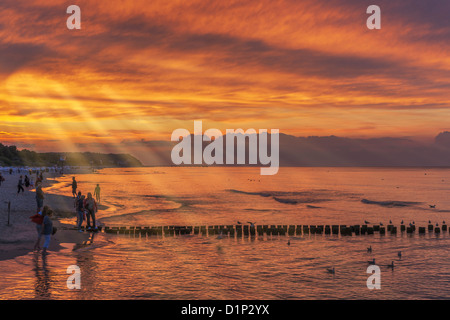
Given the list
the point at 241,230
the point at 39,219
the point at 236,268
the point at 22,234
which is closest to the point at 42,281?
the point at 39,219

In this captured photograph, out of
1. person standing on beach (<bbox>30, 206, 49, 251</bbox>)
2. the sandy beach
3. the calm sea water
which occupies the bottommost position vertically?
the calm sea water

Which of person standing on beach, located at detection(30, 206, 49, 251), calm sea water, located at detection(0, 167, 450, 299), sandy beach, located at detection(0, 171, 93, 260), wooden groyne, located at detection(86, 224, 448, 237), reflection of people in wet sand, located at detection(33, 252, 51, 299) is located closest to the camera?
reflection of people in wet sand, located at detection(33, 252, 51, 299)

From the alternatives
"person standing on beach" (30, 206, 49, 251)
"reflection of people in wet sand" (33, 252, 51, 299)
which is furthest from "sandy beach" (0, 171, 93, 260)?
"reflection of people in wet sand" (33, 252, 51, 299)

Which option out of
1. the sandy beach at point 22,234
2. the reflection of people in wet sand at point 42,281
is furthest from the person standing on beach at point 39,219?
the reflection of people in wet sand at point 42,281

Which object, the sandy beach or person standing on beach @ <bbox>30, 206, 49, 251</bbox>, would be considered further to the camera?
the sandy beach

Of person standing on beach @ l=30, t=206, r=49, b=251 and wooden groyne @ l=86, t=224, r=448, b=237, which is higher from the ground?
person standing on beach @ l=30, t=206, r=49, b=251

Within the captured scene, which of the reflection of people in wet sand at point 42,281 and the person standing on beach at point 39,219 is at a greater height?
the person standing on beach at point 39,219

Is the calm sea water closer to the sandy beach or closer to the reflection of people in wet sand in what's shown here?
the reflection of people in wet sand

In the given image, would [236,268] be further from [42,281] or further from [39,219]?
[39,219]

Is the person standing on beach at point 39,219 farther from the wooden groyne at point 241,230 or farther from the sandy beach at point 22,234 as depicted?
the wooden groyne at point 241,230
